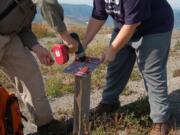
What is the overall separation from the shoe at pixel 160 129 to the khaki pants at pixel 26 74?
114cm

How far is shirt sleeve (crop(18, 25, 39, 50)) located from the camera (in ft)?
17.4

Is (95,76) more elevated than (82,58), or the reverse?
(82,58)

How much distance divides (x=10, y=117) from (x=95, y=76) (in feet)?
11.0

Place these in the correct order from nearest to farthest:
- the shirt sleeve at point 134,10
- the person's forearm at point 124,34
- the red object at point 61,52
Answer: the red object at point 61,52
the shirt sleeve at point 134,10
the person's forearm at point 124,34

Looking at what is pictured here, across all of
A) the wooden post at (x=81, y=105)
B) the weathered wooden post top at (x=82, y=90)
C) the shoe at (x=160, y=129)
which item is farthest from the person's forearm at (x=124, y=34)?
the shoe at (x=160, y=129)

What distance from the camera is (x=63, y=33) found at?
4605 mm

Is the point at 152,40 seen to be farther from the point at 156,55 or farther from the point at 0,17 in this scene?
the point at 0,17

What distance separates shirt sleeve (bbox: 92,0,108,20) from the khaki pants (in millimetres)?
804

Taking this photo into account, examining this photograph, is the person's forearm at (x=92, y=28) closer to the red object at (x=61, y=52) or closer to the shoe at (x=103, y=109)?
the red object at (x=61, y=52)

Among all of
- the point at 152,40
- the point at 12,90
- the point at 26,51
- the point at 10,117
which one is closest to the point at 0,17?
the point at 26,51

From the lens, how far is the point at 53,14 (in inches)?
175

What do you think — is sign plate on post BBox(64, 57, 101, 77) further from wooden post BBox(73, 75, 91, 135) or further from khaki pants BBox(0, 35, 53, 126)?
khaki pants BBox(0, 35, 53, 126)

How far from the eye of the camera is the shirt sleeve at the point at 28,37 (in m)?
5.29

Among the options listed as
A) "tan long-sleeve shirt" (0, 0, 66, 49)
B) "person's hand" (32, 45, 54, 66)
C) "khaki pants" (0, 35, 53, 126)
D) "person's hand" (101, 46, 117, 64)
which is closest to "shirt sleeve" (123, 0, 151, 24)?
"person's hand" (101, 46, 117, 64)
